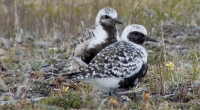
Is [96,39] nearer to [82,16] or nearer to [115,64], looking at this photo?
[115,64]

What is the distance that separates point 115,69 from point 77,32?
419 cm

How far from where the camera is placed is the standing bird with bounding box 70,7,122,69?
29.0 ft

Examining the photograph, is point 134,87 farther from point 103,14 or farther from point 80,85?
point 103,14

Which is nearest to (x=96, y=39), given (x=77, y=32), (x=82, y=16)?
(x=77, y=32)

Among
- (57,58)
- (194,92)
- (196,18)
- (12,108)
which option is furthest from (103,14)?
(196,18)

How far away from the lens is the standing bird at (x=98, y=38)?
29.0 feet

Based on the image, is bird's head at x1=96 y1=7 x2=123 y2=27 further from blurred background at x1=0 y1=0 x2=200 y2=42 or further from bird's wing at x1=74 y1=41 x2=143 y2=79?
blurred background at x1=0 y1=0 x2=200 y2=42

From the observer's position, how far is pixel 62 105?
6785 mm

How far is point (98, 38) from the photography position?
8867mm

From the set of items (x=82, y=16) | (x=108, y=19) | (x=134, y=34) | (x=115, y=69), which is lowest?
(x=115, y=69)

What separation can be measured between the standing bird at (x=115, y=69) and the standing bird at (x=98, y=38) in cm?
100

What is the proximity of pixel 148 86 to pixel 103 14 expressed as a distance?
1.80m

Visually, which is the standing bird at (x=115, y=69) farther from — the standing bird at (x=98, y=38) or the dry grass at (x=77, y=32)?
the standing bird at (x=98, y=38)

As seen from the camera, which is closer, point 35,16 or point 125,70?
point 125,70
